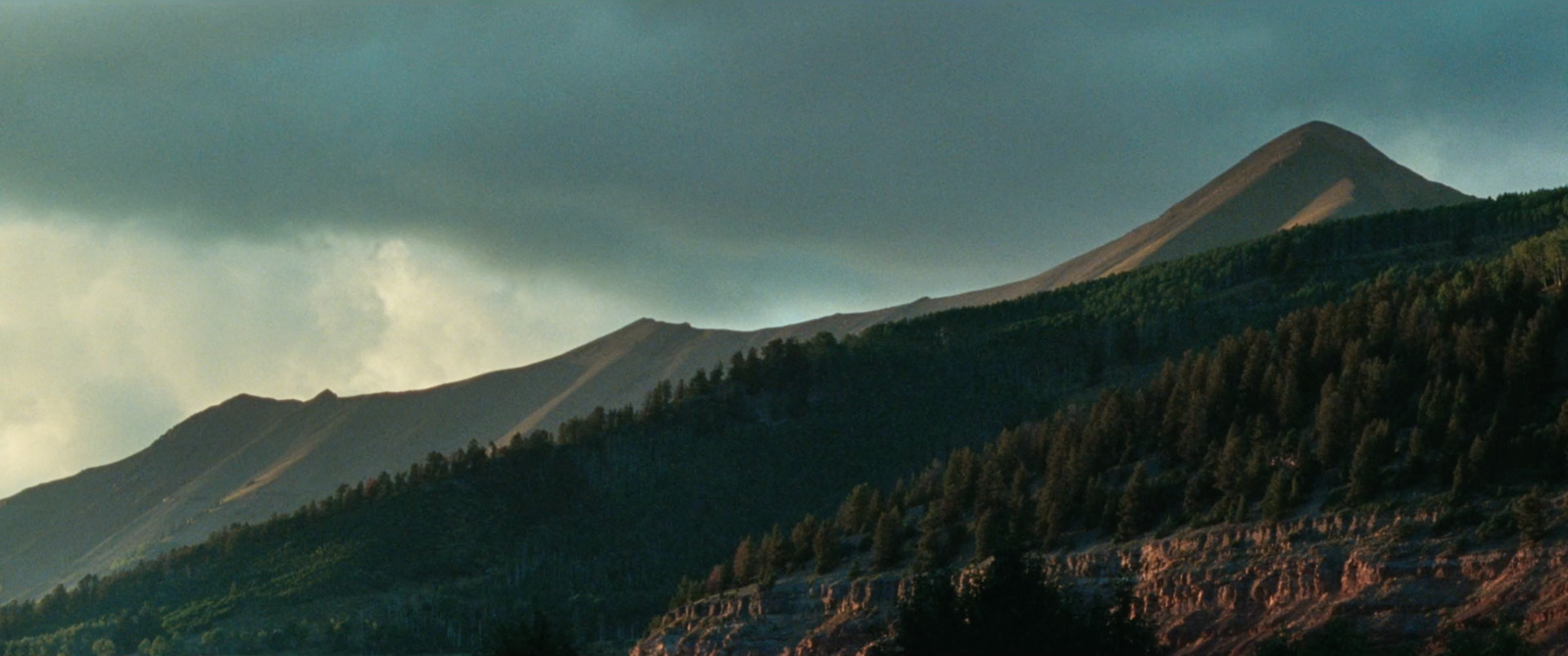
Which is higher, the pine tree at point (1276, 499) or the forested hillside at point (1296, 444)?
the forested hillside at point (1296, 444)

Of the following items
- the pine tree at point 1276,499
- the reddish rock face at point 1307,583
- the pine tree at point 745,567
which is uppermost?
the pine tree at point 745,567

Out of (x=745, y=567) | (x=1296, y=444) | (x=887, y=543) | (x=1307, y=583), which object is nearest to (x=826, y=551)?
(x=887, y=543)

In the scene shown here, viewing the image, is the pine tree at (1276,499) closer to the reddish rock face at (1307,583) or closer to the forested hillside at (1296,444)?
the forested hillside at (1296,444)

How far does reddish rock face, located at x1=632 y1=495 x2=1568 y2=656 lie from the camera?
8944cm

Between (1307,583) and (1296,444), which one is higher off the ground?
(1296,444)

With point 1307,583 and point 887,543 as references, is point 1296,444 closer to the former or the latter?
point 1307,583

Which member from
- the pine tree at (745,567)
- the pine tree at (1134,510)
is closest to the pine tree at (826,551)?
the pine tree at (745,567)

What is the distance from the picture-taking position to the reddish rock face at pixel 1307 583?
293 feet

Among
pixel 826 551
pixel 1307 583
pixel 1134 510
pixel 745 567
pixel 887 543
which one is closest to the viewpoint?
pixel 1307 583

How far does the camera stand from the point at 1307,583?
9912cm

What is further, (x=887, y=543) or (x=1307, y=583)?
(x=887, y=543)

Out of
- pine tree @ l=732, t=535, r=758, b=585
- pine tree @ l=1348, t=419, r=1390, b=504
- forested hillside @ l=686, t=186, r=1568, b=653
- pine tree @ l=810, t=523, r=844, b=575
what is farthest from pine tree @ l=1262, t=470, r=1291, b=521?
pine tree @ l=732, t=535, r=758, b=585

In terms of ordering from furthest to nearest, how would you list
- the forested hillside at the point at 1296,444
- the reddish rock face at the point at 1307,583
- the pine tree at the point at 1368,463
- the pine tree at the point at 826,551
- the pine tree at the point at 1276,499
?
1. the pine tree at the point at 826,551
2. the pine tree at the point at 1276,499
3. the pine tree at the point at 1368,463
4. the forested hillside at the point at 1296,444
5. the reddish rock face at the point at 1307,583

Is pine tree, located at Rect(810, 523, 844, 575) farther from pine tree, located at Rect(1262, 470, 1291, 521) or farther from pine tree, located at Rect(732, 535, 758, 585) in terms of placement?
Answer: pine tree, located at Rect(1262, 470, 1291, 521)
